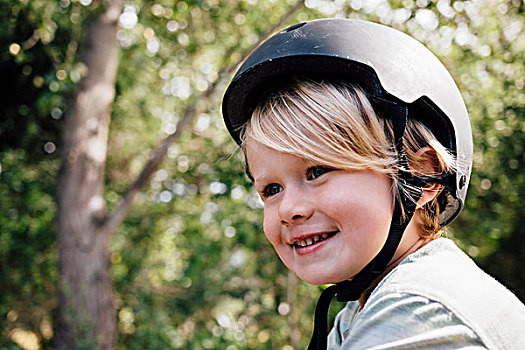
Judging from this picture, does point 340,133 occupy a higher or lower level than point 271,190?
higher

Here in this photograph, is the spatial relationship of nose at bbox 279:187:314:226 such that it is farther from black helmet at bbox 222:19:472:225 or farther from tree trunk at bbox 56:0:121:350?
tree trunk at bbox 56:0:121:350

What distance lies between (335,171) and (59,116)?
854cm

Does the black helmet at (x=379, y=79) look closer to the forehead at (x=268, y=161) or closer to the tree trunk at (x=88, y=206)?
the forehead at (x=268, y=161)

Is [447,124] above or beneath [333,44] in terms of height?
beneath

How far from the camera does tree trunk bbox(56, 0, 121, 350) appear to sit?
6812 millimetres

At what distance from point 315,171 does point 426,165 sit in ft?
1.31

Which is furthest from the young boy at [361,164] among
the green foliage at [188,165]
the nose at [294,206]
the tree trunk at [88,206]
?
the tree trunk at [88,206]

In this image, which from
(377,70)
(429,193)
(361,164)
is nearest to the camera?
(361,164)

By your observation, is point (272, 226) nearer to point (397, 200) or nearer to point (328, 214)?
point (328, 214)

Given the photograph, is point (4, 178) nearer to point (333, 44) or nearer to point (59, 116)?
point (59, 116)

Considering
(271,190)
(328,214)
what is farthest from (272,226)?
(328,214)

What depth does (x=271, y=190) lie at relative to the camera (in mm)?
1748

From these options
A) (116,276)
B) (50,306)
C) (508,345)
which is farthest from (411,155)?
(50,306)

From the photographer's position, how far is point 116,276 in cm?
1035
